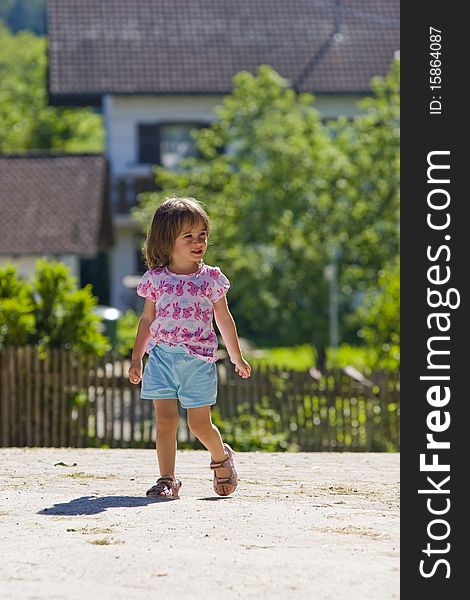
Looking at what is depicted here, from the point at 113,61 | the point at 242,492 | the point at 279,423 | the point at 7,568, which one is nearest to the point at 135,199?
the point at 113,61

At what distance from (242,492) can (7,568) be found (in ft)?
7.86

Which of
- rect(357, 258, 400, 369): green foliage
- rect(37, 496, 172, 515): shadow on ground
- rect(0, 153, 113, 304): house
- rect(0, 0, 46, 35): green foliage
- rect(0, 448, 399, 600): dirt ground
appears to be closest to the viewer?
rect(0, 448, 399, 600): dirt ground

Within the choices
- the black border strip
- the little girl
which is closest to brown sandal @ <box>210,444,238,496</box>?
the little girl

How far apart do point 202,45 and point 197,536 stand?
31979 mm

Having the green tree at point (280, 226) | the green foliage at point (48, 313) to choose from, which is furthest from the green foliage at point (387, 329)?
the green tree at point (280, 226)

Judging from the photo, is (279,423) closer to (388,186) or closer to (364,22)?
(388,186)

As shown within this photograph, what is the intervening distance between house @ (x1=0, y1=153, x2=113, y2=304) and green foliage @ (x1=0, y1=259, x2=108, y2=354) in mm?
11459

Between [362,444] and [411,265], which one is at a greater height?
[411,265]

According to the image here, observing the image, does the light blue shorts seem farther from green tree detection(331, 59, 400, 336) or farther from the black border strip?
green tree detection(331, 59, 400, 336)

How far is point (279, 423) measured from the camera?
50.0 ft

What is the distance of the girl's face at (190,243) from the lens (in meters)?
7.93

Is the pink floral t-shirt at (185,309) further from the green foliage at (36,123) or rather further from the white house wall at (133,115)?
the green foliage at (36,123)

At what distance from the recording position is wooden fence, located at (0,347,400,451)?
48.9ft

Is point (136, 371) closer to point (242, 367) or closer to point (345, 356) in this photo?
point (242, 367)
